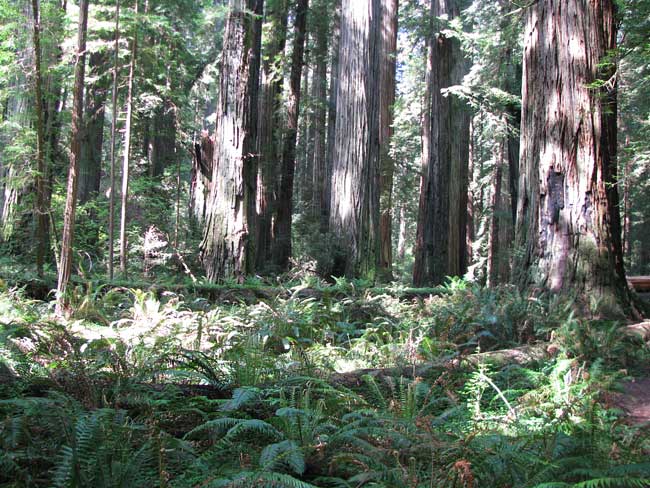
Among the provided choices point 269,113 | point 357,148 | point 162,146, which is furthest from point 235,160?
point 162,146

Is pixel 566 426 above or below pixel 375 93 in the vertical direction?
below

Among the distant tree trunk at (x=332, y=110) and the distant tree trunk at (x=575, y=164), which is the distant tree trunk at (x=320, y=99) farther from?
the distant tree trunk at (x=575, y=164)

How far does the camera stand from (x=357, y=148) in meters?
10.7

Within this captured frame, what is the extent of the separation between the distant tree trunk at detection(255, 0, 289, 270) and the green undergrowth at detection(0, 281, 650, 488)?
1069 cm

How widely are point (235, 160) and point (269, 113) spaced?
7.73 meters

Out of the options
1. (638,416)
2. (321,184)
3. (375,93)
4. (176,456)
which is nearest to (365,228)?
Result: (375,93)

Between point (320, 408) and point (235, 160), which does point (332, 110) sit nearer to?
point (235, 160)

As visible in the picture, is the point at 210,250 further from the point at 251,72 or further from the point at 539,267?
the point at 539,267

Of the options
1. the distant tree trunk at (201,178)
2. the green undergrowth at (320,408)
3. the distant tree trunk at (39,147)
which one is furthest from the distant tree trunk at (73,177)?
the distant tree trunk at (201,178)

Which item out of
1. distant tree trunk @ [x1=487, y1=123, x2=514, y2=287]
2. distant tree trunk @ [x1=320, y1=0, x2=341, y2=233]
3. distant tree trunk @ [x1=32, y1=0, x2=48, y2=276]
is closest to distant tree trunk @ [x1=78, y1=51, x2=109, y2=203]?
distant tree trunk @ [x1=320, y1=0, x2=341, y2=233]

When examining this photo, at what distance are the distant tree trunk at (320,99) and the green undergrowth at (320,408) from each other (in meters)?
13.6

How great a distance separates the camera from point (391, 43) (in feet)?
55.6

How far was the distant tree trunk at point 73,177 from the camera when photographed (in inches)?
271

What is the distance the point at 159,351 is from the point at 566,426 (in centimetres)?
339
